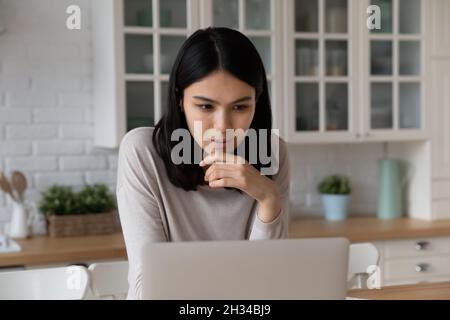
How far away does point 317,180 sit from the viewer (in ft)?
10.5

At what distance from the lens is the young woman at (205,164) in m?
1.23

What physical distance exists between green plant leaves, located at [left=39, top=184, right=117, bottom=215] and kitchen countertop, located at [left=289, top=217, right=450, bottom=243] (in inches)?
29.7

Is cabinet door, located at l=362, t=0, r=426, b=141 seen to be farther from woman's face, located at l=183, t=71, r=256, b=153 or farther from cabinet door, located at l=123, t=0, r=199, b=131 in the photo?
woman's face, located at l=183, t=71, r=256, b=153

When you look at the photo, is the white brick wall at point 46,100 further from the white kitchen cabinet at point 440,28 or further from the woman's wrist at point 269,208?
the woman's wrist at point 269,208

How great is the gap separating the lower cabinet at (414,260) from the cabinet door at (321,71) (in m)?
0.52

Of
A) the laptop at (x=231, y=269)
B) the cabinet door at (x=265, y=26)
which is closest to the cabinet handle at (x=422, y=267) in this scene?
the cabinet door at (x=265, y=26)

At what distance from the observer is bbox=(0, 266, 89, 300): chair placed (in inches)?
60.2

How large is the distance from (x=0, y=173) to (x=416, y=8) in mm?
1924

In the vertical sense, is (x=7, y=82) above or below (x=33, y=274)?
above

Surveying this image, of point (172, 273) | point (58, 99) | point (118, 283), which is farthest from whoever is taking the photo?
point (58, 99)

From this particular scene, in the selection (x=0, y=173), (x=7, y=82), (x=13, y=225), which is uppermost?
(x=7, y=82)

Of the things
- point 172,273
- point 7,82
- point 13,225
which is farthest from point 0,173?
point 172,273

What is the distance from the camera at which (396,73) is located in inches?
121
